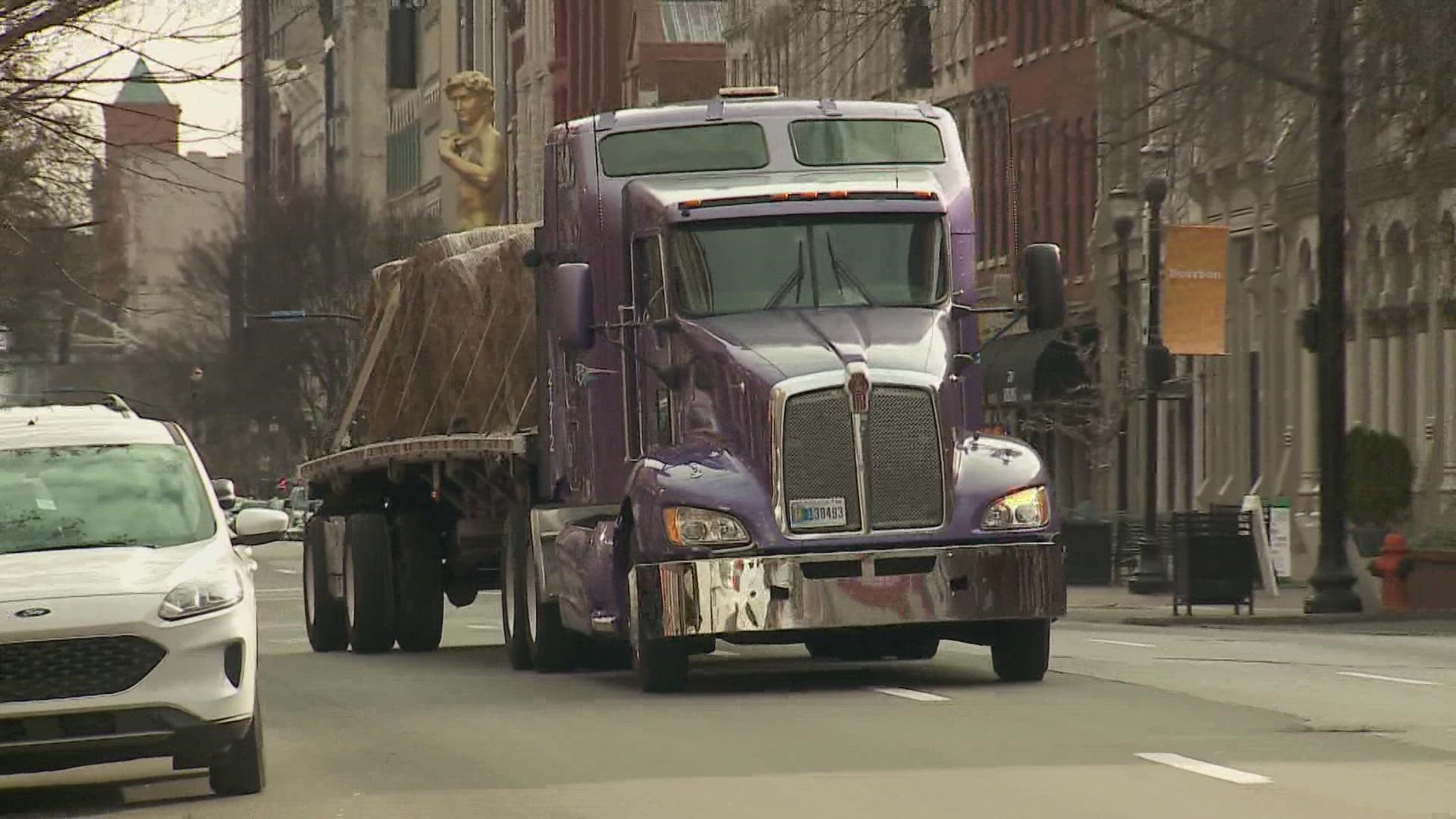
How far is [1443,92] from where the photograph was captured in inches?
1149

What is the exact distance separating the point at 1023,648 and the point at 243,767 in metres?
7.07

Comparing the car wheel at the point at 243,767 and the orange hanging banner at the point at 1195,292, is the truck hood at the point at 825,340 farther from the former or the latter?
the orange hanging banner at the point at 1195,292

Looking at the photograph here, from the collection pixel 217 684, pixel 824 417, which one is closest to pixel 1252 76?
pixel 824 417

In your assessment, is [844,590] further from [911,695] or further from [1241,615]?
[1241,615]

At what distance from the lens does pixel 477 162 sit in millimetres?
43531

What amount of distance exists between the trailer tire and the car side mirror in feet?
22.9

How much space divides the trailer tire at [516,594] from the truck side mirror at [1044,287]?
467 cm

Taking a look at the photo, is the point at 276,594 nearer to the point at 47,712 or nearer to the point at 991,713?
the point at 991,713

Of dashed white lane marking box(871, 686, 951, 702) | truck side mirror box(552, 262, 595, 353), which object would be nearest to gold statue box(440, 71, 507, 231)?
truck side mirror box(552, 262, 595, 353)

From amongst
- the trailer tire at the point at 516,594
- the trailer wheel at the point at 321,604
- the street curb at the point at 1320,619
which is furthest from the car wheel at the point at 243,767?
the street curb at the point at 1320,619

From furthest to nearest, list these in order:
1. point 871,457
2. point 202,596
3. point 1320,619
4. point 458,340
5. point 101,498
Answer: point 1320,619 → point 458,340 → point 871,457 → point 101,498 → point 202,596

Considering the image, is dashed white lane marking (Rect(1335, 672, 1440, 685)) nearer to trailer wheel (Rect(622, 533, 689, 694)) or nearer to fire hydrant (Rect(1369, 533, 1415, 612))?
trailer wheel (Rect(622, 533, 689, 694))

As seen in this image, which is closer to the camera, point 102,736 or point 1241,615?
point 102,736

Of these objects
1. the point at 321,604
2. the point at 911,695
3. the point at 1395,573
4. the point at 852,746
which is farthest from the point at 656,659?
the point at 1395,573
